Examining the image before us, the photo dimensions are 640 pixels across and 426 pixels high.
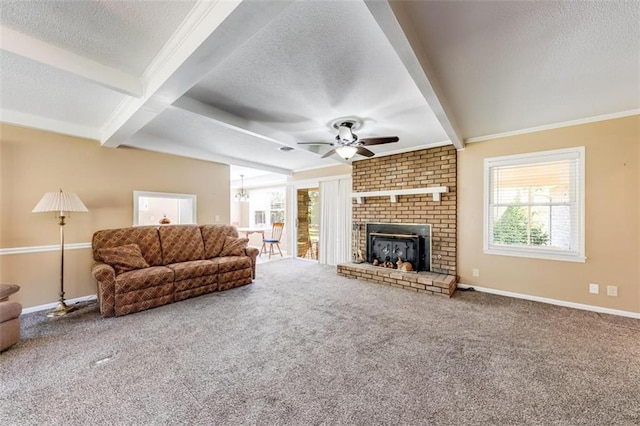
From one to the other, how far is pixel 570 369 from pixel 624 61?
2.52 m

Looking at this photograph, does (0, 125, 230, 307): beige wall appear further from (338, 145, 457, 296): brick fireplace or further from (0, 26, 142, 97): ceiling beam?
(338, 145, 457, 296): brick fireplace

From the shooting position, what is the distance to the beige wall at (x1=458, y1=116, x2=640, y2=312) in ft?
9.81

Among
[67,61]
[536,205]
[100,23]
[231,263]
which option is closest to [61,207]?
[67,61]

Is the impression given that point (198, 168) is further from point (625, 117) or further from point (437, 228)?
point (625, 117)

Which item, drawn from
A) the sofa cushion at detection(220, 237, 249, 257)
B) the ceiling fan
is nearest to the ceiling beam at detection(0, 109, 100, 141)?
the sofa cushion at detection(220, 237, 249, 257)

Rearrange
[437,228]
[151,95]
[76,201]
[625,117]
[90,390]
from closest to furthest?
1. [90,390]
2. [151,95]
3. [625,117]
4. [76,201]
5. [437,228]

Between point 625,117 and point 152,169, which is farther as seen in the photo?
point 152,169

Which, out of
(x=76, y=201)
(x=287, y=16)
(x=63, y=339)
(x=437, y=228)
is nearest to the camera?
(x=287, y=16)

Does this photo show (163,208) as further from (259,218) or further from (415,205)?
(415,205)

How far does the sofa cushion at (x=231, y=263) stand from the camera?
4.03 meters

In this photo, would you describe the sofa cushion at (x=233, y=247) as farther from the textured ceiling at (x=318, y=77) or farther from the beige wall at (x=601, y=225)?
the beige wall at (x=601, y=225)

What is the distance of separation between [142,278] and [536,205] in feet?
18.1

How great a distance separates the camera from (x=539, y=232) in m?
3.60

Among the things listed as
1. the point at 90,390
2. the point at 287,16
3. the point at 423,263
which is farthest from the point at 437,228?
the point at 90,390
